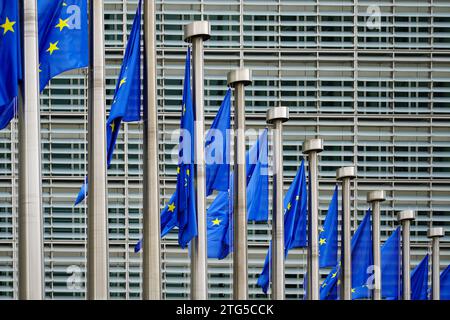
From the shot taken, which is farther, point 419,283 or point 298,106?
point 298,106

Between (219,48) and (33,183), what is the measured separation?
43.6m

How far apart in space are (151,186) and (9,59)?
5220mm

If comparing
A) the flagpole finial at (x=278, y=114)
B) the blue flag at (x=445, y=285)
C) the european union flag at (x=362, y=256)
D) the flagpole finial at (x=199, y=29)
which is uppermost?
the flagpole finial at (x=199, y=29)

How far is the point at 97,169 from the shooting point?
26.5 metres

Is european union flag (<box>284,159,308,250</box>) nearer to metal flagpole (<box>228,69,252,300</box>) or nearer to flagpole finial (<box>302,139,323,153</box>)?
flagpole finial (<box>302,139,323,153</box>)

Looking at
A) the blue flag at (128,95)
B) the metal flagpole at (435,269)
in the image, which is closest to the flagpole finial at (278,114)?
the blue flag at (128,95)

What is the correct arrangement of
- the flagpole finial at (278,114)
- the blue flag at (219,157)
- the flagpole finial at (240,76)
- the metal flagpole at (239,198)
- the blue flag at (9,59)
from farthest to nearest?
1. the flagpole finial at (278,114)
2. the flagpole finial at (240,76)
3. the metal flagpole at (239,198)
4. the blue flag at (219,157)
5. the blue flag at (9,59)

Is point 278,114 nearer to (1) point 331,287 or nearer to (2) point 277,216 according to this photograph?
(2) point 277,216

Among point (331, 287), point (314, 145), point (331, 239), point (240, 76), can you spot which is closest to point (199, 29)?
point (240, 76)

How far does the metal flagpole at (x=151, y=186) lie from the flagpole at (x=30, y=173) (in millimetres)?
4716

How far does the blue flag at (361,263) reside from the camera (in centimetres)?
4491

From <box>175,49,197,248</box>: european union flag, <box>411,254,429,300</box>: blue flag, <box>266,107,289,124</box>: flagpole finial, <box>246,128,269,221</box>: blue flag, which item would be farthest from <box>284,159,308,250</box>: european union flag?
<box>411,254,429,300</box>: blue flag

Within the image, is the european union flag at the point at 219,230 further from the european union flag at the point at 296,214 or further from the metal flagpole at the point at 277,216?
the european union flag at the point at 296,214
